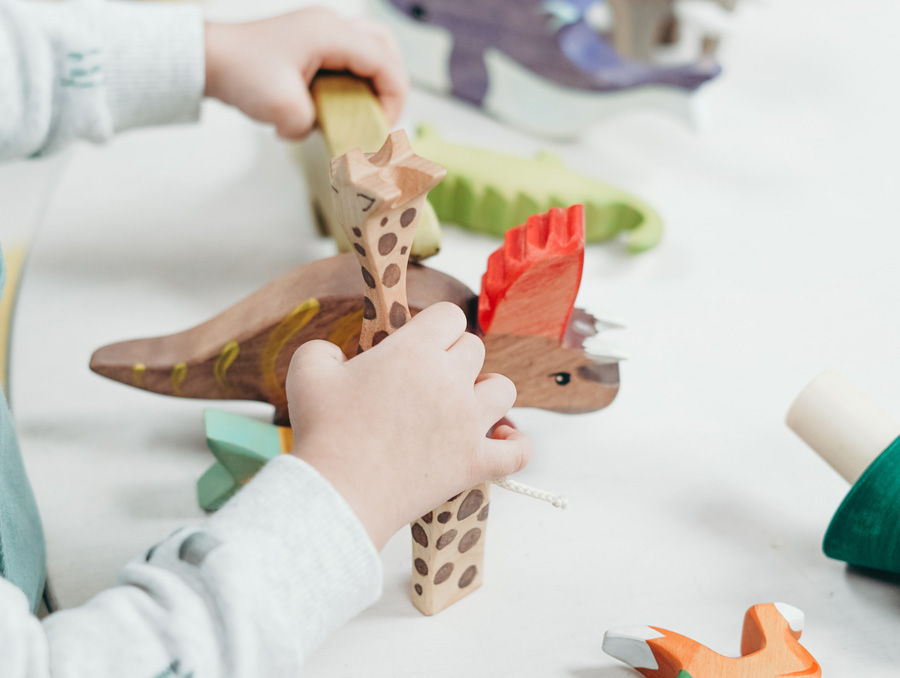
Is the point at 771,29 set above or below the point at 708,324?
above

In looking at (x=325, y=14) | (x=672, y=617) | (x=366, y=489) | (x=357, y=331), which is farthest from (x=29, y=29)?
(x=672, y=617)

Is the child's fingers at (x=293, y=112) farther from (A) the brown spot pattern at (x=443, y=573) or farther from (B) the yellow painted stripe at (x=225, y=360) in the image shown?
(A) the brown spot pattern at (x=443, y=573)

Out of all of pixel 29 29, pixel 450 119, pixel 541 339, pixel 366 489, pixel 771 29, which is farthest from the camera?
pixel 771 29

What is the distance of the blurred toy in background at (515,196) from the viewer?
621mm

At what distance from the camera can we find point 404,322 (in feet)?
1.23

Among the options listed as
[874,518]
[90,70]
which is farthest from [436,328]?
[90,70]

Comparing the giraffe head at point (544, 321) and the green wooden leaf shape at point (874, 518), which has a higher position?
the giraffe head at point (544, 321)

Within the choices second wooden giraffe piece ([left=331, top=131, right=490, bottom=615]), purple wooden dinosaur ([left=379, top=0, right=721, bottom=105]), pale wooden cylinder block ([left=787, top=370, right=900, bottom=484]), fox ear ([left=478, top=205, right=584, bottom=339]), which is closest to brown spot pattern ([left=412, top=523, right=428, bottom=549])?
second wooden giraffe piece ([left=331, top=131, right=490, bottom=615])

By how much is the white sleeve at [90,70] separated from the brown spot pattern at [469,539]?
0.39m

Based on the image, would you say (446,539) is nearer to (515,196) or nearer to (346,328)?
(346,328)

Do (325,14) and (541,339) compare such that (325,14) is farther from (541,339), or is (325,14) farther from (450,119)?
(541,339)

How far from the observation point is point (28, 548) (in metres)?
0.39

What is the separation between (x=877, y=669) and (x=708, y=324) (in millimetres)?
257

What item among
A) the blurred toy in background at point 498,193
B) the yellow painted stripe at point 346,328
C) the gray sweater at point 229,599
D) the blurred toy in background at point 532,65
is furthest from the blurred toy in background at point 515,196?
the gray sweater at point 229,599
